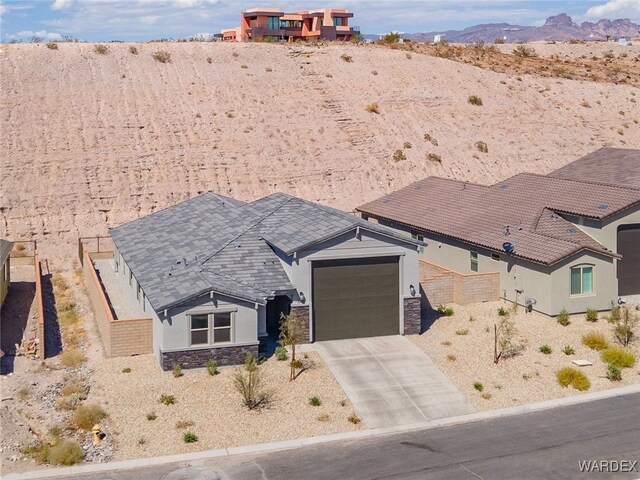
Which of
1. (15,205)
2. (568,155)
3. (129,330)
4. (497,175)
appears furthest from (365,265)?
(568,155)

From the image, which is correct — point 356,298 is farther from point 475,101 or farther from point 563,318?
point 475,101

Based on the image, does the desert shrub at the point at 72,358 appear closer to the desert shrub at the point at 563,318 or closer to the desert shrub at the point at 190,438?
the desert shrub at the point at 190,438

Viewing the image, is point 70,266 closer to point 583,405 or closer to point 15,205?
point 15,205

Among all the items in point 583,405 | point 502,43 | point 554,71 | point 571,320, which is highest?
point 502,43

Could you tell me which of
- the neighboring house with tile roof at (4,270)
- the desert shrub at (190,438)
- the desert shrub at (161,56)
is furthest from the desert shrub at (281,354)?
the desert shrub at (161,56)

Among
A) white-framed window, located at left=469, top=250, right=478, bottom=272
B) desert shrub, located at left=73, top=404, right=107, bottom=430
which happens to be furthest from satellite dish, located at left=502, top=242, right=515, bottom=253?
desert shrub, located at left=73, top=404, right=107, bottom=430

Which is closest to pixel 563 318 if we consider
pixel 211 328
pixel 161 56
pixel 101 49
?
pixel 211 328

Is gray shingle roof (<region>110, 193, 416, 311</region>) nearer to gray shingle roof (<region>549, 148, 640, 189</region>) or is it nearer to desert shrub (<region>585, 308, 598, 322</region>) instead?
desert shrub (<region>585, 308, 598, 322</region>)
